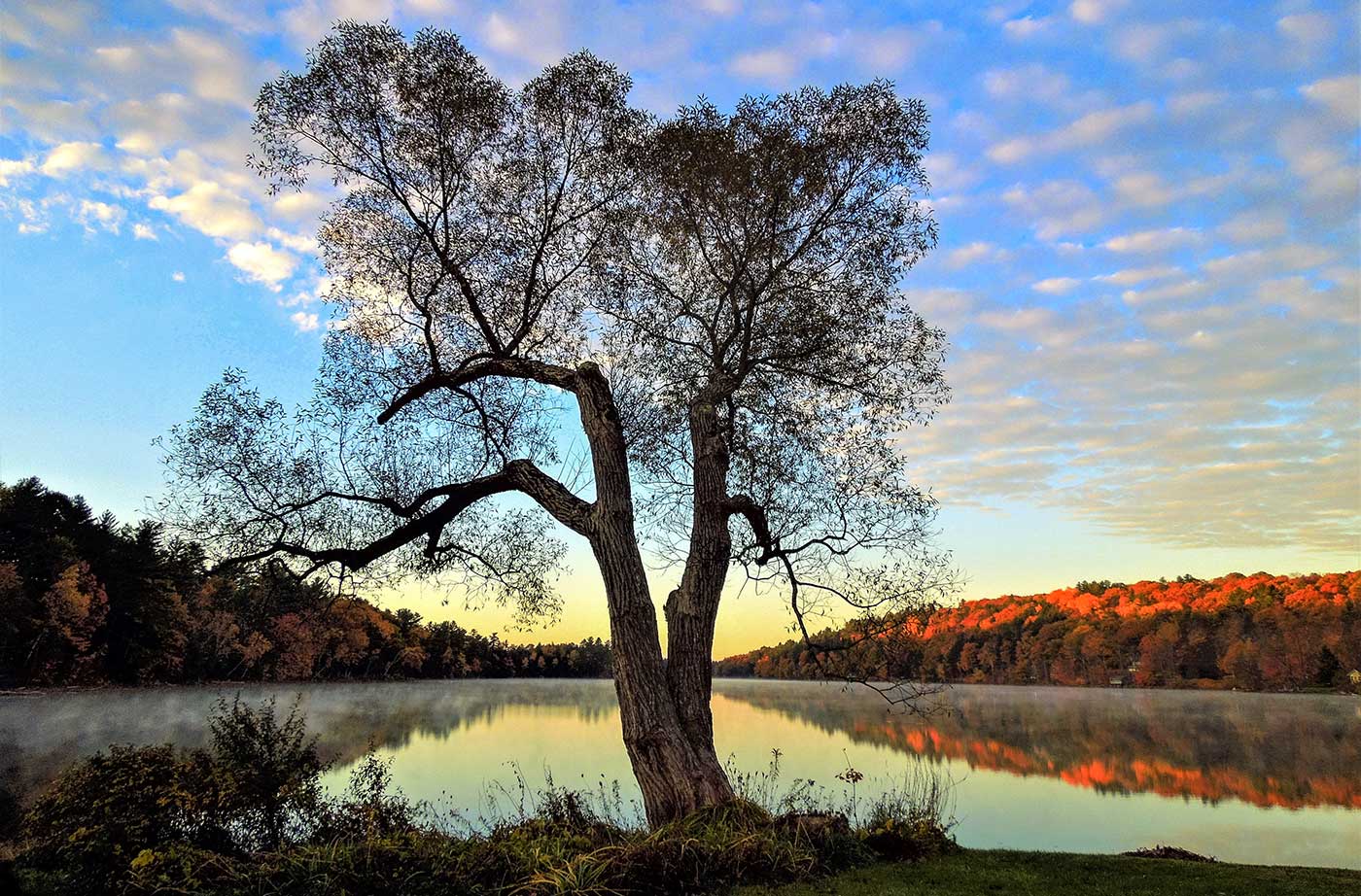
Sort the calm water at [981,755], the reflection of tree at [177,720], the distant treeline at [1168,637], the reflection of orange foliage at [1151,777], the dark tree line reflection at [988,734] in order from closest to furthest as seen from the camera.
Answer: the calm water at [981,755] → the reflection of tree at [177,720] → the reflection of orange foliage at [1151,777] → the dark tree line reflection at [988,734] → the distant treeline at [1168,637]

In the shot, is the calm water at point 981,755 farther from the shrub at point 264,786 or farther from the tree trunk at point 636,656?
the shrub at point 264,786

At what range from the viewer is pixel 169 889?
247 inches

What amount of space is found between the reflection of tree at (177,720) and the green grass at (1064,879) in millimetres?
6320

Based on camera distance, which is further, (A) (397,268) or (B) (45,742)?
(B) (45,742)

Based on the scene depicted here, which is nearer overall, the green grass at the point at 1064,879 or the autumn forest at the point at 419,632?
the green grass at the point at 1064,879

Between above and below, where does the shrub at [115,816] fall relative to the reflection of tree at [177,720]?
above

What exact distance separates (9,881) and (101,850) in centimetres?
83

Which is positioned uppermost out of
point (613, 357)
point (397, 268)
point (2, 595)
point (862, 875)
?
point (397, 268)

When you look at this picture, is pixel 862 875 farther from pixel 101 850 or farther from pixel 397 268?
pixel 397 268

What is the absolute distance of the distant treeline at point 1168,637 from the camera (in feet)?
219

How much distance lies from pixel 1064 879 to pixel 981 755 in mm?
20477

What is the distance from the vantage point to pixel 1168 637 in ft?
241

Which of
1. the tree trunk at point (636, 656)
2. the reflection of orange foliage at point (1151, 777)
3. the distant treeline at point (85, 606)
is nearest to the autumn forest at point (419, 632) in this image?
the distant treeline at point (85, 606)

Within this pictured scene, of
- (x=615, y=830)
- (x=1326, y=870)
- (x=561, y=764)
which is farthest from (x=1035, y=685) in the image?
(x=615, y=830)
